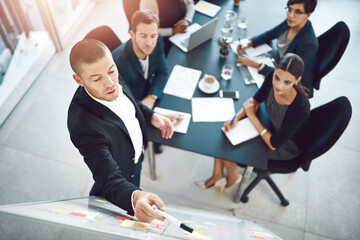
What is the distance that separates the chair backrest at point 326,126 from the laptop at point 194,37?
45.4 inches

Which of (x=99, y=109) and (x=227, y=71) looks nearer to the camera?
(x=99, y=109)

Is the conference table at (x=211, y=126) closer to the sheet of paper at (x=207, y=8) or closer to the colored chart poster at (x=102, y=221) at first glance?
the sheet of paper at (x=207, y=8)

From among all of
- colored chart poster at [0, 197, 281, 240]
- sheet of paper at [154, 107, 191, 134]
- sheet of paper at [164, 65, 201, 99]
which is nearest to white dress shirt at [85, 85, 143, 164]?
sheet of paper at [154, 107, 191, 134]

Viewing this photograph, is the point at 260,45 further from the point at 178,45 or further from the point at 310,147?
the point at 310,147

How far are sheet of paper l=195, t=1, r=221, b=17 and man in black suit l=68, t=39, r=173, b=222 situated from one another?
1745 mm

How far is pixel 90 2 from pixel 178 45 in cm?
249

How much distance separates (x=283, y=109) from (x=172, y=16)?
4.87 feet

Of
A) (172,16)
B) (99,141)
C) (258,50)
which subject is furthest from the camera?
(172,16)

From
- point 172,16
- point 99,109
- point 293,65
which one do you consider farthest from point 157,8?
point 99,109

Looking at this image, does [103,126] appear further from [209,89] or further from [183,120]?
[209,89]

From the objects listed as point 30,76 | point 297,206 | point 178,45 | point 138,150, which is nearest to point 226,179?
point 297,206

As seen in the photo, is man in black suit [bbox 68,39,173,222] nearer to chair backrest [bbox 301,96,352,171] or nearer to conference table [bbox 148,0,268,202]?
conference table [bbox 148,0,268,202]

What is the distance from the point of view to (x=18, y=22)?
371 cm

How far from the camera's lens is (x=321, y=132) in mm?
2111
